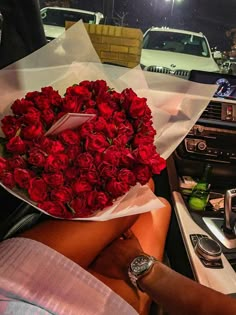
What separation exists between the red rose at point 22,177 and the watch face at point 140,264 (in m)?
0.30

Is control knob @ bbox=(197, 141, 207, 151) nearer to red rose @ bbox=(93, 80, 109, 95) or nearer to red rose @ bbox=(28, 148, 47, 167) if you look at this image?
red rose @ bbox=(93, 80, 109, 95)

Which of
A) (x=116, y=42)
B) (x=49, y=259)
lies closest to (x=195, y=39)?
(x=116, y=42)

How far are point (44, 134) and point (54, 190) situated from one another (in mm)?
103

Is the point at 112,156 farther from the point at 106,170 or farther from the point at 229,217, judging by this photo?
the point at 229,217

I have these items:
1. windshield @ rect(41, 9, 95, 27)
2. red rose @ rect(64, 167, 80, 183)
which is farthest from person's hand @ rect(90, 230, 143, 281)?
windshield @ rect(41, 9, 95, 27)

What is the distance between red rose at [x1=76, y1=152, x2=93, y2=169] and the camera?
2.05 feet

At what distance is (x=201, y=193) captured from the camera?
1.17 m

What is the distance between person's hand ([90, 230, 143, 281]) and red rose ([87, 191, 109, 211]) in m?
0.20

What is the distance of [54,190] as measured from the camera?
0.62 metres

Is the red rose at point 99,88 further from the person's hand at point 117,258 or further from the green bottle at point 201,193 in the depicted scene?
the green bottle at point 201,193

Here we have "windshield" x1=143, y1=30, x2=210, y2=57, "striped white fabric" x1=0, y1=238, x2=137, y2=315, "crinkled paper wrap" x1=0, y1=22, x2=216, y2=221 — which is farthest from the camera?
"windshield" x1=143, y1=30, x2=210, y2=57

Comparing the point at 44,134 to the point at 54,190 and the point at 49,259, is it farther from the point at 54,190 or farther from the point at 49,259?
the point at 49,259

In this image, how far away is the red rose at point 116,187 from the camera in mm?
631

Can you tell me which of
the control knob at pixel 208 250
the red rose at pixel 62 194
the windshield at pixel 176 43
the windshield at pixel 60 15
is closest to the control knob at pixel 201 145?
the control knob at pixel 208 250
